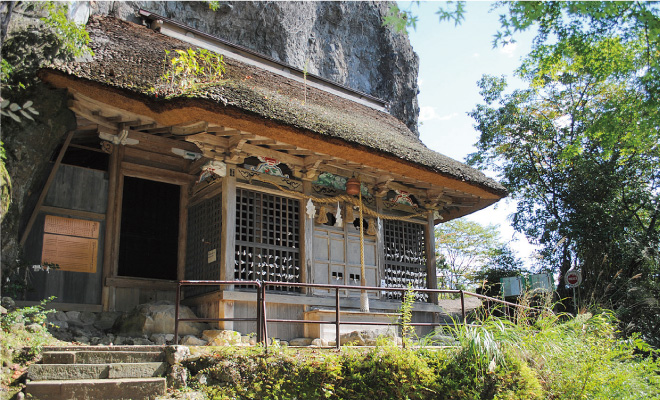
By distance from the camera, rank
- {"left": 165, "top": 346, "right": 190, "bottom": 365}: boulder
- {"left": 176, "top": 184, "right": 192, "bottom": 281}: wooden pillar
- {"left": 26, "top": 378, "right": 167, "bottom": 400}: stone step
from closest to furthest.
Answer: {"left": 26, "top": 378, "right": 167, "bottom": 400}: stone step → {"left": 165, "top": 346, "right": 190, "bottom": 365}: boulder → {"left": 176, "top": 184, "right": 192, "bottom": 281}: wooden pillar

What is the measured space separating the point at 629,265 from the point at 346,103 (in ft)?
27.5

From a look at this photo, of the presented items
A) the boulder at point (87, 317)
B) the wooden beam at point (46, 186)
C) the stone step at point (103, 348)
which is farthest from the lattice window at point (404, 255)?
the wooden beam at point (46, 186)

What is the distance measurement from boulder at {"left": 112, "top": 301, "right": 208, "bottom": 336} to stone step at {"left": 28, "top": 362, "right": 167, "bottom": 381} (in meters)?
2.24

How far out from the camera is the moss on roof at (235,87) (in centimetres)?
711

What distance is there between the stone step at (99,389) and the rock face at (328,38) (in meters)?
11.0

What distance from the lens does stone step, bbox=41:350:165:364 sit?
17.0 feet

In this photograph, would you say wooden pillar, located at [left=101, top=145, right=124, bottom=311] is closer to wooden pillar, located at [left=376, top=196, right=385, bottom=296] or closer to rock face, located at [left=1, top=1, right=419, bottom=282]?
rock face, located at [left=1, top=1, right=419, bottom=282]

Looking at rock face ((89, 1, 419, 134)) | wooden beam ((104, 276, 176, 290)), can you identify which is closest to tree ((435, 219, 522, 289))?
rock face ((89, 1, 419, 134))

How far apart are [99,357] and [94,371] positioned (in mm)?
198

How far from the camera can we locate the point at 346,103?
12.9m

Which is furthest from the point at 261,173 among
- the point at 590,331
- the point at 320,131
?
the point at 590,331

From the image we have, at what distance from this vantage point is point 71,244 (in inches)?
335

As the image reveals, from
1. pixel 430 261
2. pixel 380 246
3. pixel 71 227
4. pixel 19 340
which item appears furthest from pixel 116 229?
pixel 430 261

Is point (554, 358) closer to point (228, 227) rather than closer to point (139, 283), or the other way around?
point (228, 227)
